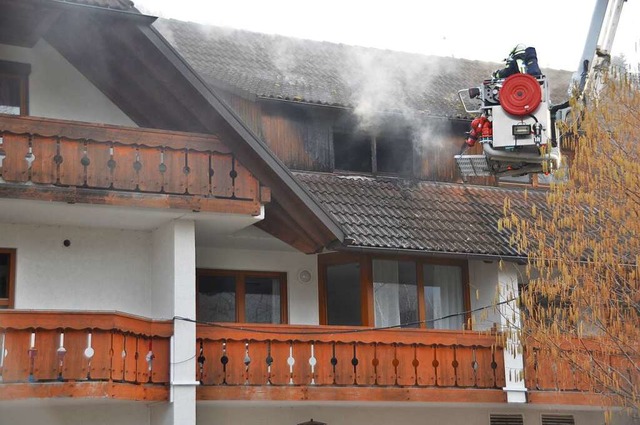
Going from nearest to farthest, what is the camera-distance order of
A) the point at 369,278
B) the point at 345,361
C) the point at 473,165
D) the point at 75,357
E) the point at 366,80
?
the point at 75,357 < the point at 345,361 < the point at 369,278 < the point at 473,165 < the point at 366,80

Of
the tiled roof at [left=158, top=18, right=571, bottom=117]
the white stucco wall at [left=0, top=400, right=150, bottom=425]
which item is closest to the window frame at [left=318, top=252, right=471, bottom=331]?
the tiled roof at [left=158, top=18, right=571, bottom=117]

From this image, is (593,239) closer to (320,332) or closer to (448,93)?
(320,332)

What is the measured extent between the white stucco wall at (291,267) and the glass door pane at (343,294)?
1.05 ft

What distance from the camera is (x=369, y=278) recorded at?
76.5 feet

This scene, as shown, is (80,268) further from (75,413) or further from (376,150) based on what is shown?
(376,150)

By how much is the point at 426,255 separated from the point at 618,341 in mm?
3675

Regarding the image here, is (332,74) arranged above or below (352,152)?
above

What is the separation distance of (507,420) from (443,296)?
248 centimetres

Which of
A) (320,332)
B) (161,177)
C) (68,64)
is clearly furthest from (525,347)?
(68,64)

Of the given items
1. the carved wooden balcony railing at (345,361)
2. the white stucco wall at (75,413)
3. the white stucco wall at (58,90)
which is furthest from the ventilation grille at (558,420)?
the white stucco wall at (58,90)

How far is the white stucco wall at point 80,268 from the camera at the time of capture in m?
20.5

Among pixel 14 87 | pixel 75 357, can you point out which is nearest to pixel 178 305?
pixel 75 357

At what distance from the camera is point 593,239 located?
851 inches

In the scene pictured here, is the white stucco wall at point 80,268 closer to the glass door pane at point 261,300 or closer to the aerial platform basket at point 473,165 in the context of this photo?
the glass door pane at point 261,300
